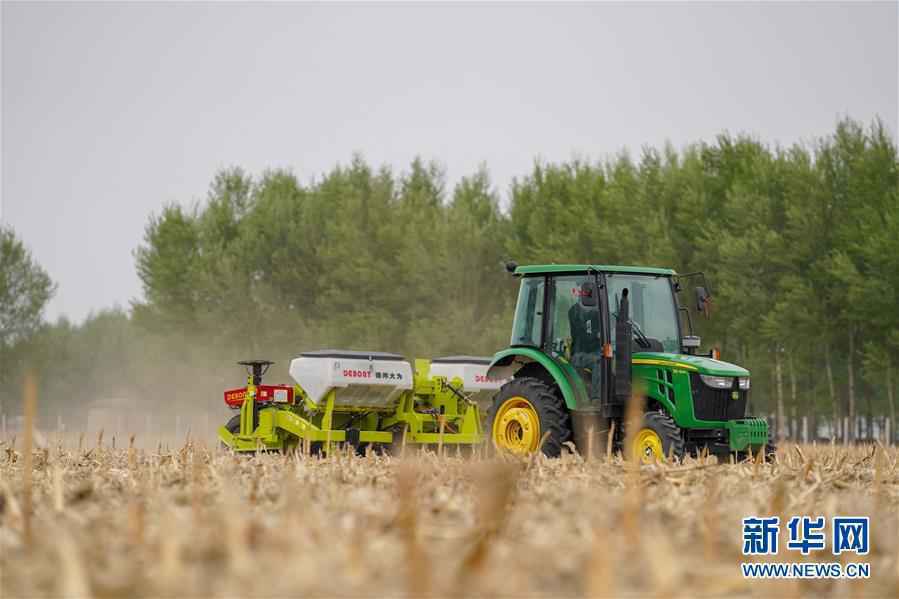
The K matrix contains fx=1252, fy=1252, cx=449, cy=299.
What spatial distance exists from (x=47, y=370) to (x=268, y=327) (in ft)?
39.2

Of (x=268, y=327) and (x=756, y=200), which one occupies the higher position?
(x=756, y=200)

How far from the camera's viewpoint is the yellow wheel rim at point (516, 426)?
12.2m

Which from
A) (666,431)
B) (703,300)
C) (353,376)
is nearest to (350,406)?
(353,376)

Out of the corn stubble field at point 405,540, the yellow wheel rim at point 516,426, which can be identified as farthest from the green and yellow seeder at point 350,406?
the corn stubble field at point 405,540

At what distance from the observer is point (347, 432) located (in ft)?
49.6

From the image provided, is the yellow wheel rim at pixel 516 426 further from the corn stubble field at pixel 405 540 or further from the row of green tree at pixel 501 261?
the row of green tree at pixel 501 261

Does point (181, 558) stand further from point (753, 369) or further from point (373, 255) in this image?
point (373, 255)

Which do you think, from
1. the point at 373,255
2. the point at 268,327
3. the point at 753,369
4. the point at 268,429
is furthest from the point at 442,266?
the point at 268,429

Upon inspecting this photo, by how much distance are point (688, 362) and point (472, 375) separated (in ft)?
16.9

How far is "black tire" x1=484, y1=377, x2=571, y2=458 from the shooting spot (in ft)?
39.6

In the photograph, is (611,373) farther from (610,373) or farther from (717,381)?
(717,381)

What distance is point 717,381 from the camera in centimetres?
1209

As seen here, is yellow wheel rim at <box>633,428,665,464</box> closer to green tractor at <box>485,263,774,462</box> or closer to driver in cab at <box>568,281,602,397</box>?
green tractor at <box>485,263,774,462</box>

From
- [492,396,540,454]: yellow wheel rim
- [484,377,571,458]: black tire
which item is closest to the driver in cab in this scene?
[484,377,571,458]: black tire
